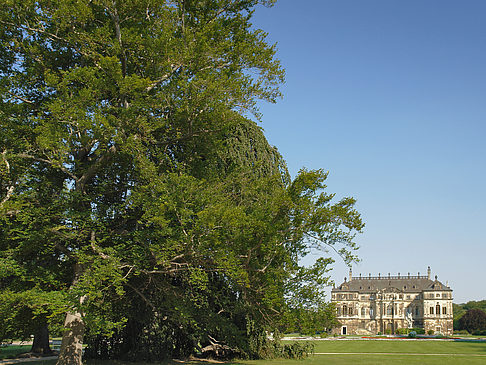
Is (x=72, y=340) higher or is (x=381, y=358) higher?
(x=72, y=340)

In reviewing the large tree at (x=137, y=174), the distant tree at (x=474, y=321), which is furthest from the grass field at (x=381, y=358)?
the distant tree at (x=474, y=321)

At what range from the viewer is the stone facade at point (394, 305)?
92062 mm

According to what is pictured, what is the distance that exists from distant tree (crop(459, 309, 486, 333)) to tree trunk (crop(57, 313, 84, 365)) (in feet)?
298

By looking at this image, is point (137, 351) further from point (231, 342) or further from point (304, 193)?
point (304, 193)

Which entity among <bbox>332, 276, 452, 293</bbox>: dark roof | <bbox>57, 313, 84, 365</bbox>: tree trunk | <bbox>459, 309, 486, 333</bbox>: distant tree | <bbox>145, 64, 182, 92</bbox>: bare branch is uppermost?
<bbox>145, 64, 182, 92</bbox>: bare branch

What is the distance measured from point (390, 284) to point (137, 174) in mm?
98312

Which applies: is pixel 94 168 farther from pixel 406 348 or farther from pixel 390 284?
pixel 390 284

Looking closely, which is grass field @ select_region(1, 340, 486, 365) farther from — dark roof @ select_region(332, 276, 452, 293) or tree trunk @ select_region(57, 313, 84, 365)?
dark roof @ select_region(332, 276, 452, 293)

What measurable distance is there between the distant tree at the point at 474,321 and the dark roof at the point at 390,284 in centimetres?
855

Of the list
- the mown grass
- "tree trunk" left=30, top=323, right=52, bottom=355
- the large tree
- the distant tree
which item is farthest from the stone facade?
the large tree

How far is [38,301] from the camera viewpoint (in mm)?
11734

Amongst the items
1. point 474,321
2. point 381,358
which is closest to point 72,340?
point 381,358

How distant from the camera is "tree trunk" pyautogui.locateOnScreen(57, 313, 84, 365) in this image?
43.7 feet

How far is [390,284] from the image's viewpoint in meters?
101
